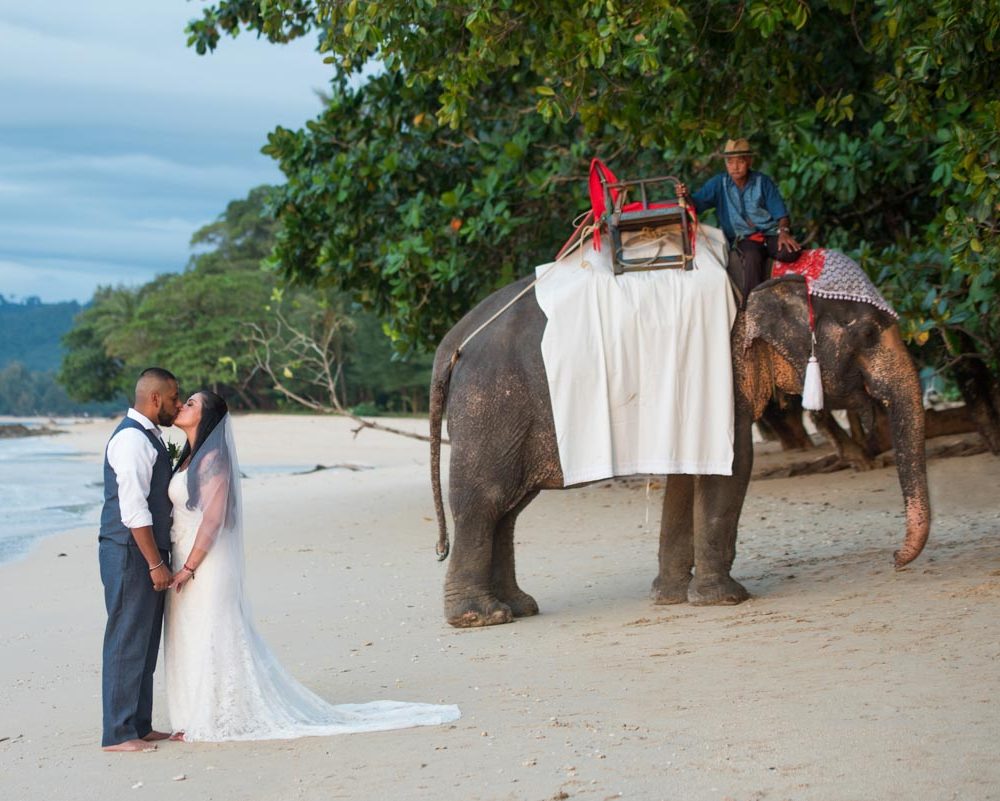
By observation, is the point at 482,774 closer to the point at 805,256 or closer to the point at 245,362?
the point at 805,256

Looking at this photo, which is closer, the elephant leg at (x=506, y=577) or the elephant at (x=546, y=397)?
the elephant at (x=546, y=397)

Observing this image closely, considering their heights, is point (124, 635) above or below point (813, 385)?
below

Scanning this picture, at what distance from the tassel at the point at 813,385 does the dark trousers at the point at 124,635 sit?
373 centimetres

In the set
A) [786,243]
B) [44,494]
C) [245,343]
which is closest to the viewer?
[786,243]

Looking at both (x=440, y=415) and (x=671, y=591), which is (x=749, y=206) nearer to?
(x=440, y=415)

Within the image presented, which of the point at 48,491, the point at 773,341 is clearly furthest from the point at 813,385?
the point at 48,491

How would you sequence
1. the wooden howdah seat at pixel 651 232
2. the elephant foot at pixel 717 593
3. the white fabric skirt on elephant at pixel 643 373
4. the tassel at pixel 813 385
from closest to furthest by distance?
1. the tassel at pixel 813 385
2. the white fabric skirt on elephant at pixel 643 373
3. the wooden howdah seat at pixel 651 232
4. the elephant foot at pixel 717 593

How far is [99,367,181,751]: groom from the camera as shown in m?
5.44

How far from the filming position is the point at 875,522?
11.1 m

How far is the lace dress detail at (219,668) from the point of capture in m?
5.57

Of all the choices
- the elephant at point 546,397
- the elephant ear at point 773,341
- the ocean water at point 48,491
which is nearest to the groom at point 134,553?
the elephant at point 546,397

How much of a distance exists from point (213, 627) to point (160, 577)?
0.31 m

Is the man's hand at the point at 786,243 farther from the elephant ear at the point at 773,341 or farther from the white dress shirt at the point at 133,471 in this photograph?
the white dress shirt at the point at 133,471

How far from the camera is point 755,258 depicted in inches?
313
